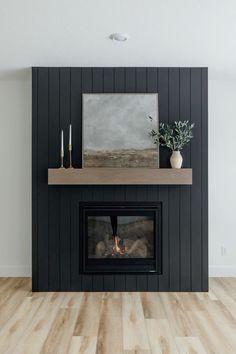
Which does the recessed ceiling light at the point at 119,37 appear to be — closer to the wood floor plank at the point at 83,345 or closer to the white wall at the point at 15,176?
the white wall at the point at 15,176

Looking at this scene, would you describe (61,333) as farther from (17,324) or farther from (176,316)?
(176,316)

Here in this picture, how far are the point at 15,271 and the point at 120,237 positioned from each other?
1.50 m

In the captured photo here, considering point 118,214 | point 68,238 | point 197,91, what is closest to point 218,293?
point 118,214

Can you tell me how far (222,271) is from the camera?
5.41 meters

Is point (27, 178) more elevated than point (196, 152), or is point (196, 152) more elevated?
point (196, 152)

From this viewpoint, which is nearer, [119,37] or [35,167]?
[119,37]

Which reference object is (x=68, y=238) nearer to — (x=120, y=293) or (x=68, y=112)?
(x=120, y=293)

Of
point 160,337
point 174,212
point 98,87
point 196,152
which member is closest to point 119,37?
point 98,87

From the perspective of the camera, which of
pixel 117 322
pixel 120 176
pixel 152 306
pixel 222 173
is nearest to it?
pixel 117 322

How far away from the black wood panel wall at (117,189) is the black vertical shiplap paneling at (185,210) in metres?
0.01

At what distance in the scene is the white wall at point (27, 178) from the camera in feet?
17.6

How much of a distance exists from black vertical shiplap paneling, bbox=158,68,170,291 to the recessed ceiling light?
105 centimetres

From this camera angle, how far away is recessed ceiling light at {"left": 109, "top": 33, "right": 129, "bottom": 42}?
3.68 meters

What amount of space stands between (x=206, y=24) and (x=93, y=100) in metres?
1.68
